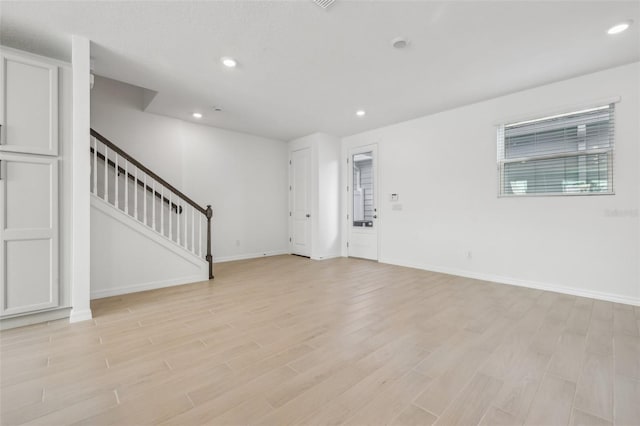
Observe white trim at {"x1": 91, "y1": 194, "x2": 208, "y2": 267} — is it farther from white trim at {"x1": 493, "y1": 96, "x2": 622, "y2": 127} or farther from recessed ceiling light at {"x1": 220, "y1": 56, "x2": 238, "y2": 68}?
white trim at {"x1": 493, "y1": 96, "x2": 622, "y2": 127}

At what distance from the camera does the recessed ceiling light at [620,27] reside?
2533mm

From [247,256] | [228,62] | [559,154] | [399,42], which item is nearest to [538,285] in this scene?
[559,154]

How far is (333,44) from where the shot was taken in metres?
2.81

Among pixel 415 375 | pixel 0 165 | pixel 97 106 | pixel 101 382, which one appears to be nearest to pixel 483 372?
pixel 415 375

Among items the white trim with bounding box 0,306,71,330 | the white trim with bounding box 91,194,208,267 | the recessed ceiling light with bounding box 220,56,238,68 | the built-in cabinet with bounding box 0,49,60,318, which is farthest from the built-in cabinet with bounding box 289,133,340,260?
the built-in cabinet with bounding box 0,49,60,318

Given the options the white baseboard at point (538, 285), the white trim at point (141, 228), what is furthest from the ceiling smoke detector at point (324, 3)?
the white baseboard at point (538, 285)

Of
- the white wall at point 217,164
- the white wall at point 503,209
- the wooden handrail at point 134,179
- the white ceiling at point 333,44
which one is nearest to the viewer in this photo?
the white ceiling at point 333,44

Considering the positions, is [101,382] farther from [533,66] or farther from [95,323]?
[533,66]

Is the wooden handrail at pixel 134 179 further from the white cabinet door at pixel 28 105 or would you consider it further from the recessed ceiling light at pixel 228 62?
Answer: the recessed ceiling light at pixel 228 62

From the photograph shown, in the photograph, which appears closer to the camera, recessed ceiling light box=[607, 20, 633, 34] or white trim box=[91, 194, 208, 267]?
recessed ceiling light box=[607, 20, 633, 34]

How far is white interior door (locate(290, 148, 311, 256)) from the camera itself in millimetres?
6449

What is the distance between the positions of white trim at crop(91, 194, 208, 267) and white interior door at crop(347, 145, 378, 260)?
334 centimetres

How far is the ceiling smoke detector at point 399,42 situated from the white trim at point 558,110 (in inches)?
92.4

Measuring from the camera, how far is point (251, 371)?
1.86 m
